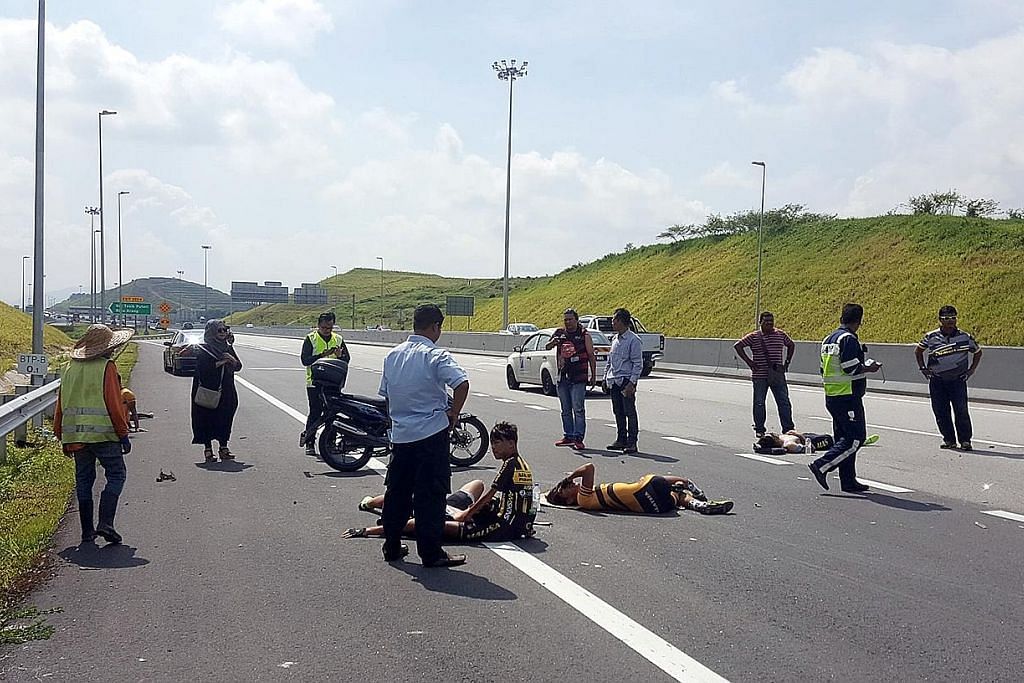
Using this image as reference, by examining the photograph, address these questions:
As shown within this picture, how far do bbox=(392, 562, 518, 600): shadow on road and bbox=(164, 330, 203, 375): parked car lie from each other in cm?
2300

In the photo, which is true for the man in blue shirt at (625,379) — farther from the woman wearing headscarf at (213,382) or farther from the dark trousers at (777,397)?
the woman wearing headscarf at (213,382)

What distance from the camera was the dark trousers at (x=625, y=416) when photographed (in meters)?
13.1

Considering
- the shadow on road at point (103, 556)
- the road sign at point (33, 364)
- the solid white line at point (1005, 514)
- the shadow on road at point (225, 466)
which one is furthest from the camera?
the road sign at point (33, 364)

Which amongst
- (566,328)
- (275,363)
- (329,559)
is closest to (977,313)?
(275,363)

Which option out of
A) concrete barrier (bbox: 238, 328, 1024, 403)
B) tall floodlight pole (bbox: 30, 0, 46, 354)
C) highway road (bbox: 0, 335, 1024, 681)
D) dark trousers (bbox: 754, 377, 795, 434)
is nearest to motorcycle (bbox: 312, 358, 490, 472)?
highway road (bbox: 0, 335, 1024, 681)

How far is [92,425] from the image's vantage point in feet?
25.3

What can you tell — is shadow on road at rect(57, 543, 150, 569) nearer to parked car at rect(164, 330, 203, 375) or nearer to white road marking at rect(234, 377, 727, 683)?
white road marking at rect(234, 377, 727, 683)

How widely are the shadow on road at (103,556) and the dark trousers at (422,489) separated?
71.0 inches

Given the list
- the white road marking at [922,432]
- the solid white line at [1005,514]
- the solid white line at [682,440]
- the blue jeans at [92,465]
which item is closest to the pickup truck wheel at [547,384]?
the white road marking at [922,432]

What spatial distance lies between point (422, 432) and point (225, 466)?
18.7 feet

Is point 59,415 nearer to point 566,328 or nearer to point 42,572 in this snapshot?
point 42,572

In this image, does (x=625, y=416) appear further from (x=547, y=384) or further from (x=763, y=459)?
(x=547, y=384)

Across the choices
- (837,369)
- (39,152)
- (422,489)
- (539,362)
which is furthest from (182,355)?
(422,489)

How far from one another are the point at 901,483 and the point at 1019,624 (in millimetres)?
5088
